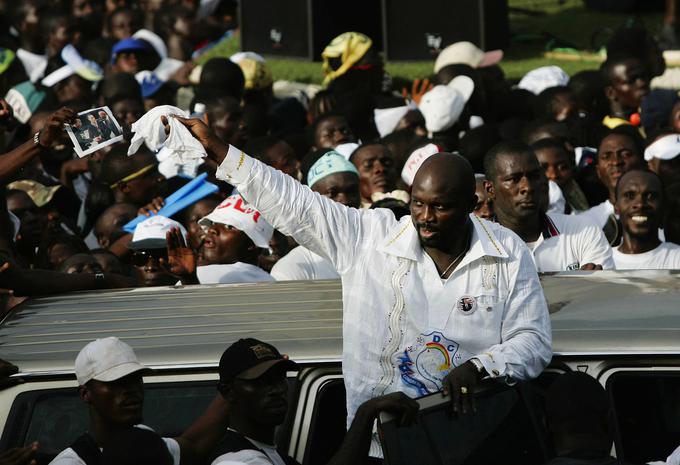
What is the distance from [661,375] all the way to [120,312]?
1.94 m

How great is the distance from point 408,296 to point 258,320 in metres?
0.54

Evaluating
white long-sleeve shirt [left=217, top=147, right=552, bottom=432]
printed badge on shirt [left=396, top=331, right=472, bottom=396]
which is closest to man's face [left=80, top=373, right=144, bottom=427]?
white long-sleeve shirt [left=217, top=147, right=552, bottom=432]

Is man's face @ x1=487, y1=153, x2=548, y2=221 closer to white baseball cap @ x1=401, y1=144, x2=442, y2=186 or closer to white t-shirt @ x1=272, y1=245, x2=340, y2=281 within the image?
white t-shirt @ x1=272, y1=245, x2=340, y2=281

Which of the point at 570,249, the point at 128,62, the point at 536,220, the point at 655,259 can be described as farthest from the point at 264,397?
the point at 128,62

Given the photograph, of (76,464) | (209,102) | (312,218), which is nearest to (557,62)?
(209,102)

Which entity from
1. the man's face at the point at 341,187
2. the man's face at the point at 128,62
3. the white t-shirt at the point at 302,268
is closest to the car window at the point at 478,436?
the white t-shirt at the point at 302,268

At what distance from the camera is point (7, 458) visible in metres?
→ 4.49

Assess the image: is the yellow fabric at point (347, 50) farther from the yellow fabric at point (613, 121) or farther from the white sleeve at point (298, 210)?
the white sleeve at point (298, 210)

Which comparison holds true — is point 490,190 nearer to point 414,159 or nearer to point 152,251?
A: point 414,159

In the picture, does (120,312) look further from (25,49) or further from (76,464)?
(25,49)

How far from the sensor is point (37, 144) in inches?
223

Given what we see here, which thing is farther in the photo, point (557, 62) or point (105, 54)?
point (557, 62)

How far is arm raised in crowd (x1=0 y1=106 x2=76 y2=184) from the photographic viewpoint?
5387 millimetres

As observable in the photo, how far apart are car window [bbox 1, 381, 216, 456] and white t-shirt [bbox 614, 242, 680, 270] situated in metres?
3.52
